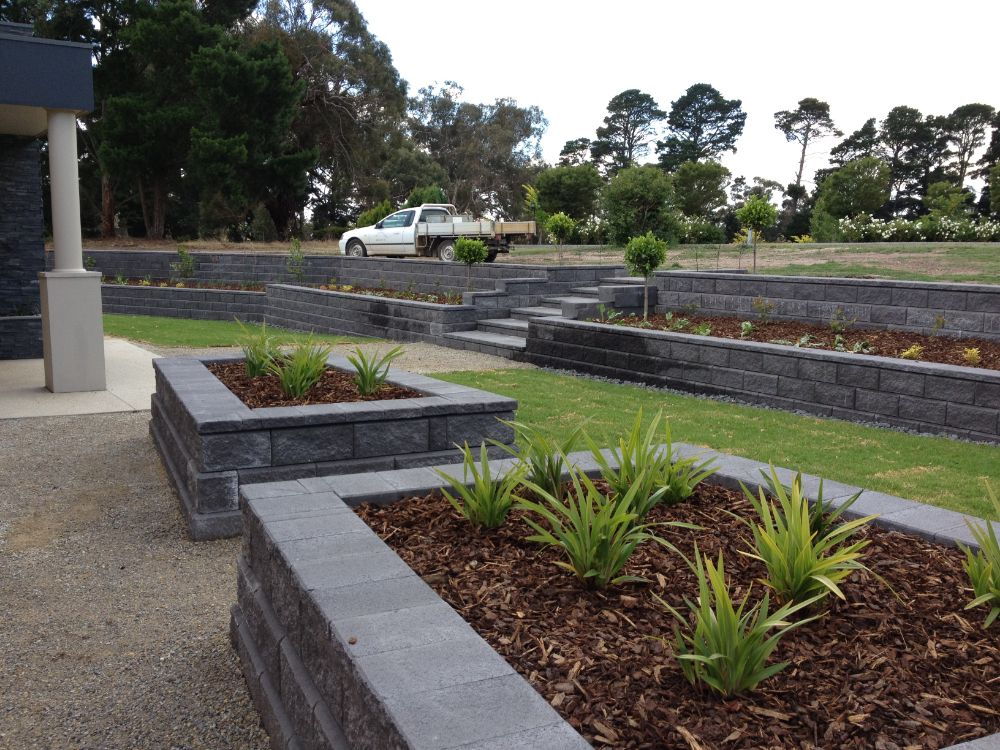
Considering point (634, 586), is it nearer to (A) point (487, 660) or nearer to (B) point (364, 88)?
(A) point (487, 660)

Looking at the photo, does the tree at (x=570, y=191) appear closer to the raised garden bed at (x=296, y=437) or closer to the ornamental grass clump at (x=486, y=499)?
the raised garden bed at (x=296, y=437)

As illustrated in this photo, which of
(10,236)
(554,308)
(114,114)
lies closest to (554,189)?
(554,308)

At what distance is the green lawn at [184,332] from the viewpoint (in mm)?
14359

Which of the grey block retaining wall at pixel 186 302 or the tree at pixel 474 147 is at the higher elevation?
the tree at pixel 474 147

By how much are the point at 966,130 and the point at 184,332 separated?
40.9 meters

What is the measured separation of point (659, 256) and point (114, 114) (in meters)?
20.3

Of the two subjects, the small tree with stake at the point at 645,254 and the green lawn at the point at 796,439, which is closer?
the green lawn at the point at 796,439

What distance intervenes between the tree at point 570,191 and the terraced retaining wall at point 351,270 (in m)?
7.11

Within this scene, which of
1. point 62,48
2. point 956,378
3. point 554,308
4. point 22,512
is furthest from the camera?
point 554,308

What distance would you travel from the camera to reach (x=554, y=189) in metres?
24.4

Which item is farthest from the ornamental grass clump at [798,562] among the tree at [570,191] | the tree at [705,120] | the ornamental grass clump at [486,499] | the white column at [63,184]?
the tree at [705,120]

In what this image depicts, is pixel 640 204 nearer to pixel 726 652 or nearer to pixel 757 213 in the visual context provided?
pixel 757 213

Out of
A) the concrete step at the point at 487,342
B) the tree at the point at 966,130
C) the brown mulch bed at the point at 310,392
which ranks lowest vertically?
the concrete step at the point at 487,342

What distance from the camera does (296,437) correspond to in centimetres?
500
